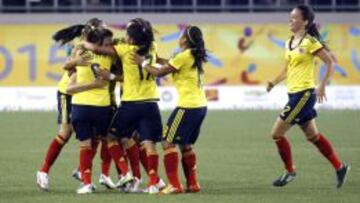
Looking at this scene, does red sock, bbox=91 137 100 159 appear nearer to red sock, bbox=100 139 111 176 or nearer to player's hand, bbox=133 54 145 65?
red sock, bbox=100 139 111 176

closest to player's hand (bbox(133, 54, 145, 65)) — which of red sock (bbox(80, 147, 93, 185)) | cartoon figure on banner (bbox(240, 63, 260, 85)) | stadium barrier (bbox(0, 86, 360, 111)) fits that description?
red sock (bbox(80, 147, 93, 185))

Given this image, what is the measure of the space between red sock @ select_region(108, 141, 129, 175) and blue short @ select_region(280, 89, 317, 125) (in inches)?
85.5

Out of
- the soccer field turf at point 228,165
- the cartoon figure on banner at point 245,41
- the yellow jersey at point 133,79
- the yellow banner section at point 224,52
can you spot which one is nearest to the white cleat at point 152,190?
the soccer field turf at point 228,165

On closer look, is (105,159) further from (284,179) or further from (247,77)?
(247,77)

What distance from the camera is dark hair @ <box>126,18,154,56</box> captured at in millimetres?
14281

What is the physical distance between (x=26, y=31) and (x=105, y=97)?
26.7m

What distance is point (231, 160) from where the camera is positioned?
1945cm

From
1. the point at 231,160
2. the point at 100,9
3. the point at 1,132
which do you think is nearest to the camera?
the point at 231,160

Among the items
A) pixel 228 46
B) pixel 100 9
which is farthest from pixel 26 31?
pixel 228 46

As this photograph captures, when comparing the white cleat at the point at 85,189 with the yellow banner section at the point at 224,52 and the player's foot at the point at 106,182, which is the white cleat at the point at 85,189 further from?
the yellow banner section at the point at 224,52

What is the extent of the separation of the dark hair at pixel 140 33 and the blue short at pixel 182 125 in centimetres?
86

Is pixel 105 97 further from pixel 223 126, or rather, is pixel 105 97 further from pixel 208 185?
pixel 223 126

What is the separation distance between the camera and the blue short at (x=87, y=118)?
14.4 meters

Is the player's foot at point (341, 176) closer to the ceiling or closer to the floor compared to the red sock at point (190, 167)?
closer to the floor
